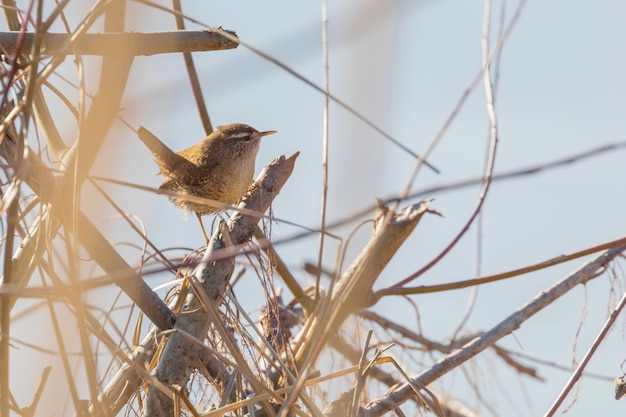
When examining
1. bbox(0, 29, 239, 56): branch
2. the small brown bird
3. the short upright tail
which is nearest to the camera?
bbox(0, 29, 239, 56): branch

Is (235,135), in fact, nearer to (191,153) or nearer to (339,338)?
(191,153)

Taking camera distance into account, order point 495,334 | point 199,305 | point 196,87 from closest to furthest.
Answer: point 199,305
point 495,334
point 196,87

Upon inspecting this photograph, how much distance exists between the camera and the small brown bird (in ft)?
12.3

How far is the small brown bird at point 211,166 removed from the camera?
375 centimetres

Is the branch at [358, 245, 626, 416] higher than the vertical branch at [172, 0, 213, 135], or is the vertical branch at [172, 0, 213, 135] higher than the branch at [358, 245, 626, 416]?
the vertical branch at [172, 0, 213, 135]

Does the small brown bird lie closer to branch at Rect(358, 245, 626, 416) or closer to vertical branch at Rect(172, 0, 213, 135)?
vertical branch at Rect(172, 0, 213, 135)

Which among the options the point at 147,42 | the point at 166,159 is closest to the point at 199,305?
the point at 147,42

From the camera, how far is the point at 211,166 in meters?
3.96

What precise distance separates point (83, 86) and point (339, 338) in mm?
1235

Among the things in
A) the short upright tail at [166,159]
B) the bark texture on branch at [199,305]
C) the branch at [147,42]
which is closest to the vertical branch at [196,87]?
the bark texture on branch at [199,305]

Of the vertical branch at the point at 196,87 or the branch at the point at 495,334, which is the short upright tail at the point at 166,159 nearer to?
the vertical branch at the point at 196,87

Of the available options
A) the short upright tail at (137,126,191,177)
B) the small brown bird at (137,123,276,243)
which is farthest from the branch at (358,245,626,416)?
the short upright tail at (137,126,191,177)

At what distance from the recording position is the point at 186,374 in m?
1.72

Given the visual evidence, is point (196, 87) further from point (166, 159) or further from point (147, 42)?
point (166, 159)
